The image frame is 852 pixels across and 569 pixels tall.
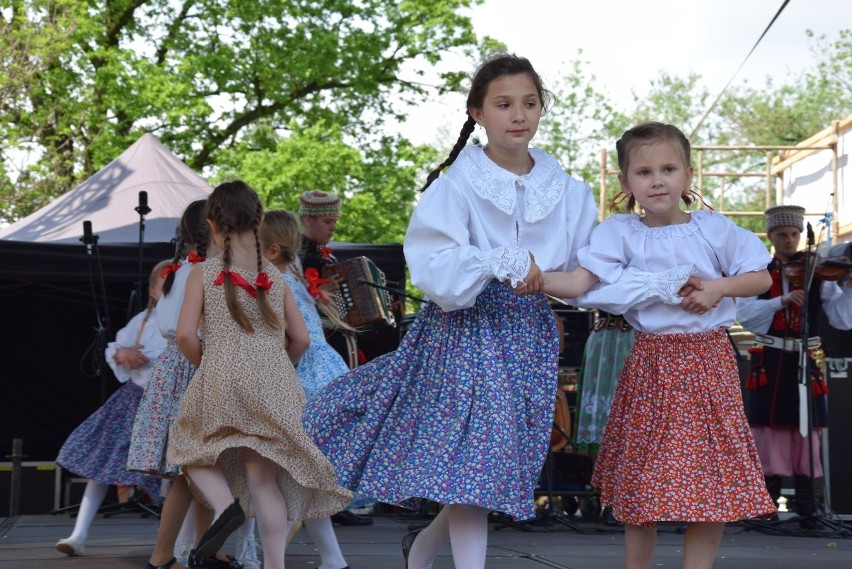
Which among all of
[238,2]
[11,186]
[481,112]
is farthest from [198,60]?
[481,112]

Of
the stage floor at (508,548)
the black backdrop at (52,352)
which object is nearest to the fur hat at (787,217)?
the stage floor at (508,548)

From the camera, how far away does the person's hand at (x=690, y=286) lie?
3656 millimetres

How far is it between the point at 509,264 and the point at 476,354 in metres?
0.33

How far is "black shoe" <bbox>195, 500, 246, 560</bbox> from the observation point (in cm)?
402

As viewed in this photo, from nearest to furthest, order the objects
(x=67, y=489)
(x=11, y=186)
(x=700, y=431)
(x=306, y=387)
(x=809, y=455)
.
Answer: (x=700, y=431), (x=306, y=387), (x=809, y=455), (x=67, y=489), (x=11, y=186)

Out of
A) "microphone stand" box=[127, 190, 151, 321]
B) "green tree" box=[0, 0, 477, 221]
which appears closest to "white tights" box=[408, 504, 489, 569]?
"microphone stand" box=[127, 190, 151, 321]

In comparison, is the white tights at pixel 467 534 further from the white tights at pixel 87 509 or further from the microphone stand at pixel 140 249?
the microphone stand at pixel 140 249

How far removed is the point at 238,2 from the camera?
21781 mm

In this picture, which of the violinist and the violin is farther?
the violinist

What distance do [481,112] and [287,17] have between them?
19084 mm

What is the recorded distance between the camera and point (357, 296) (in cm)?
720

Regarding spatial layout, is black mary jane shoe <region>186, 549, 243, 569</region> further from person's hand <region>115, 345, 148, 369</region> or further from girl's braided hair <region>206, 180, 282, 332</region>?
person's hand <region>115, 345, 148, 369</region>

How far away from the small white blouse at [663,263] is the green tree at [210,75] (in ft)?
51.3

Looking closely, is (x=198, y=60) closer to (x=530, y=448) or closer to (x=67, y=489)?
(x=67, y=489)
